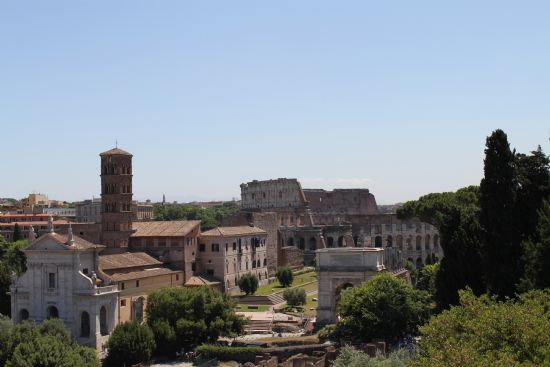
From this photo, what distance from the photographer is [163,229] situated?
68.0 m

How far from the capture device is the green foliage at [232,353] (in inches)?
1812

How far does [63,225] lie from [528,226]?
7511 centimetres

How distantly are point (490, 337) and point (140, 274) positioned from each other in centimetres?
3976

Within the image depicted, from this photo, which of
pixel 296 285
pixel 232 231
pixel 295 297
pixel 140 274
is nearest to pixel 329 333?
pixel 295 297

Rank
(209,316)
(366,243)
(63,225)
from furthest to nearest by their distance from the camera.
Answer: (366,243)
(63,225)
(209,316)

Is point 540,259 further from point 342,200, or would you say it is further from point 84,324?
point 342,200

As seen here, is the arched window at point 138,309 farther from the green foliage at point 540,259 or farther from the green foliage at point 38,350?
the green foliage at point 540,259

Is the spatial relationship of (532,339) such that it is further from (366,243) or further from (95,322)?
(366,243)

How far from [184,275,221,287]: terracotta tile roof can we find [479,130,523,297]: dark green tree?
30.8 meters

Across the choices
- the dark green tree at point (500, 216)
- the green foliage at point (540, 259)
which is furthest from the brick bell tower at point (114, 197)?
the green foliage at point (540, 259)

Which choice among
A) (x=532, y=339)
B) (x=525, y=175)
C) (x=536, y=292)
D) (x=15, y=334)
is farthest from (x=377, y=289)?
(x=532, y=339)

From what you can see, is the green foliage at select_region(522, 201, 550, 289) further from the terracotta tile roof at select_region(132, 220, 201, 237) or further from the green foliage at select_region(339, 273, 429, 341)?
the terracotta tile roof at select_region(132, 220, 201, 237)

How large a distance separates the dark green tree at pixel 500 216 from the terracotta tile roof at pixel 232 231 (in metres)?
34.0

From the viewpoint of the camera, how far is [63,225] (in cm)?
10269
